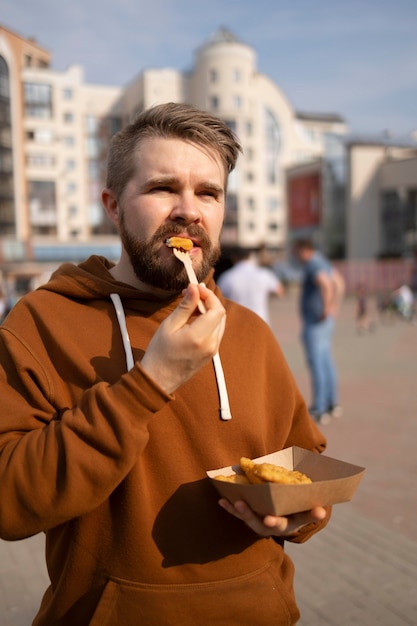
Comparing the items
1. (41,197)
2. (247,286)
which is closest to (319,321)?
(247,286)

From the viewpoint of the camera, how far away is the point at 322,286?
641 centimetres

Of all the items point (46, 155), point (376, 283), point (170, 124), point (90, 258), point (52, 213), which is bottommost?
point (376, 283)

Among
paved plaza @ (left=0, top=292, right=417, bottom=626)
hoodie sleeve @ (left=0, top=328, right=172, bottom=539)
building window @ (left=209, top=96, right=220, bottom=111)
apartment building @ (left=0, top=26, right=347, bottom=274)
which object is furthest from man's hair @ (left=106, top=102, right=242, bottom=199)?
building window @ (left=209, top=96, right=220, bottom=111)

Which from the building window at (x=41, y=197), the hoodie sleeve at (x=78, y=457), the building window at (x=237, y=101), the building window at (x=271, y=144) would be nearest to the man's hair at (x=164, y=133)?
the hoodie sleeve at (x=78, y=457)

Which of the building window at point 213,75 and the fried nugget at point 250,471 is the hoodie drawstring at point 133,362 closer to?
the fried nugget at point 250,471

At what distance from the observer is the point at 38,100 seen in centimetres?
4481

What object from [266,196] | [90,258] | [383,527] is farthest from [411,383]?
[266,196]

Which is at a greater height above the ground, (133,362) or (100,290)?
(100,290)

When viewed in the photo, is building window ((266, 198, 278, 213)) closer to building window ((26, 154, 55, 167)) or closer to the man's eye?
building window ((26, 154, 55, 167))

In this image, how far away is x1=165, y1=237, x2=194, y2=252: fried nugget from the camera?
1.38m

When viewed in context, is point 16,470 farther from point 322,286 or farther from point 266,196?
point 266,196

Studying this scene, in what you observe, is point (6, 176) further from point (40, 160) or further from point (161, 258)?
point (161, 258)

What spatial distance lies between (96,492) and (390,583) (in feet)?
9.02

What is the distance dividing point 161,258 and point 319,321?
5287mm
